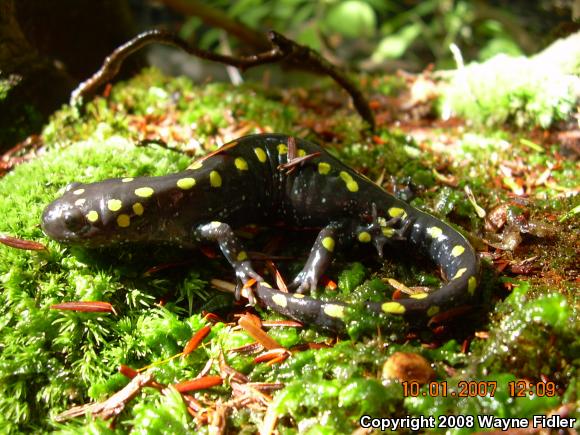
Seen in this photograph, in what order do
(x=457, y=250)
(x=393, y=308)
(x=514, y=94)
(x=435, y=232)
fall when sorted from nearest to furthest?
(x=393, y=308) → (x=457, y=250) → (x=435, y=232) → (x=514, y=94)

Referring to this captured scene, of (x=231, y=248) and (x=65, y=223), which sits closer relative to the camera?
(x=65, y=223)

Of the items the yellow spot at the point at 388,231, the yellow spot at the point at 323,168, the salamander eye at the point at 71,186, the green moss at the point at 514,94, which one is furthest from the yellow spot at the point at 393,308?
the green moss at the point at 514,94

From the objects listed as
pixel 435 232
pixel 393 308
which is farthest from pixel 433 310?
pixel 435 232

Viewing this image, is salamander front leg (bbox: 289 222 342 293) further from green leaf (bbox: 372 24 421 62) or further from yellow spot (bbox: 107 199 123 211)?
green leaf (bbox: 372 24 421 62)

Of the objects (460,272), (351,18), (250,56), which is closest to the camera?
(460,272)

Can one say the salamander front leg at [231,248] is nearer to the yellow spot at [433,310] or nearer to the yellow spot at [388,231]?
the yellow spot at [388,231]

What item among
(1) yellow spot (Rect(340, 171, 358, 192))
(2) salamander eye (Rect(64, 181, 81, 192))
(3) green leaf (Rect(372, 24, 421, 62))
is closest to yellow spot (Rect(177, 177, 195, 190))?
(2) salamander eye (Rect(64, 181, 81, 192))

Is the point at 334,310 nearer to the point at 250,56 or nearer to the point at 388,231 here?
the point at 388,231
